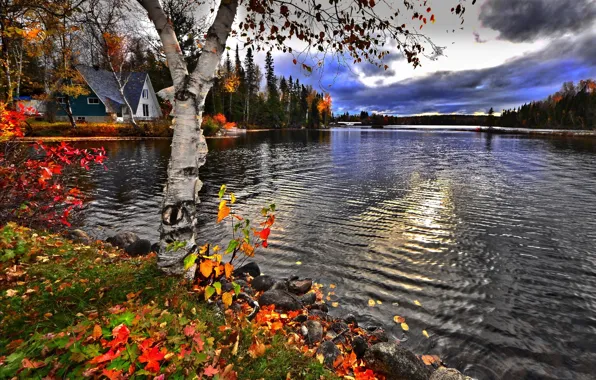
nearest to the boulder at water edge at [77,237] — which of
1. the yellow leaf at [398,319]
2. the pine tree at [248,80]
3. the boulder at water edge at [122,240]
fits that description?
the boulder at water edge at [122,240]

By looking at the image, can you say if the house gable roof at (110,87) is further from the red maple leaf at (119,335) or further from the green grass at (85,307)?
Answer: the red maple leaf at (119,335)

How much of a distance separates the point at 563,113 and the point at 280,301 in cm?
17897

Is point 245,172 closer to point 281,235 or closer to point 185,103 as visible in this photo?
point 281,235

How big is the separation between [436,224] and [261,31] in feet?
33.2

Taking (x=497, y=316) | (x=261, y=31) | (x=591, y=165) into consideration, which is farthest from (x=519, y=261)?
(x=591, y=165)

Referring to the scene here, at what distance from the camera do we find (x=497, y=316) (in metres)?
6.58

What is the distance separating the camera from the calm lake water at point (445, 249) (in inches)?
232

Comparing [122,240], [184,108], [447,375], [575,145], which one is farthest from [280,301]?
[575,145]

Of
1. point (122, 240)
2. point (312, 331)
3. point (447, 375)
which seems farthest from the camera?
point (122, 240)

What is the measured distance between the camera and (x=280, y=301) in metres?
6.20

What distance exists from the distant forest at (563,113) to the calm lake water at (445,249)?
142341mm

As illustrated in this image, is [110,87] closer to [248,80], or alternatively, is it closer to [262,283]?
[248,80]

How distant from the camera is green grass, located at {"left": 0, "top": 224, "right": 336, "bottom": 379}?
312 cm

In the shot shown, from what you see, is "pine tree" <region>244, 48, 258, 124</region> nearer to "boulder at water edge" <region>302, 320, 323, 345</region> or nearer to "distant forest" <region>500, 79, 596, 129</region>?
"boulder at water edge" <region>302, 320, 323, 345</region>
